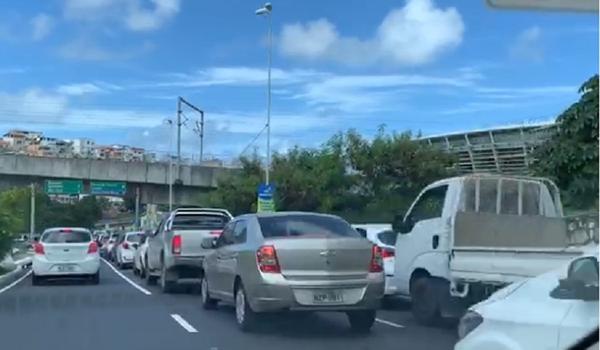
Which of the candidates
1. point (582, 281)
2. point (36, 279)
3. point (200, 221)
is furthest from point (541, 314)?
point (36, 279)

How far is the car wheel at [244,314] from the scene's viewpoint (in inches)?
495

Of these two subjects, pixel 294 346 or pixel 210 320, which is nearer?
pixel 294 346

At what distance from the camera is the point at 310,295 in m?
12.0

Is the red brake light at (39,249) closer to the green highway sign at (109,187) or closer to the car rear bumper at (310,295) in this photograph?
the car rear bumper at (310,295)

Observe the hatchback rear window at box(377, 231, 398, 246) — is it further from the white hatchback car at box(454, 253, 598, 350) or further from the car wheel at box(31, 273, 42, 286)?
the car wheel at box(31, 273, 42, 286)

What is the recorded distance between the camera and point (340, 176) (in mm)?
40875

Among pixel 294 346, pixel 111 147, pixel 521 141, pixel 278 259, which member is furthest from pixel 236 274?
pixel 111 147

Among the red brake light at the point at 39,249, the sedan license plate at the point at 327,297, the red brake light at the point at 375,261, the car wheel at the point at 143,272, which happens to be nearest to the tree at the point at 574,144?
the red brake light at the point at 375,261

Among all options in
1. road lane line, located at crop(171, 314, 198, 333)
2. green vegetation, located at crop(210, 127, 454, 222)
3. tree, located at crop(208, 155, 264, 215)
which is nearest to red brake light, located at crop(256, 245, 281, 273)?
road lane line, located at crop(171, 314, 198, 333)

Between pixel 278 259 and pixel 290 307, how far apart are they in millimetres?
625

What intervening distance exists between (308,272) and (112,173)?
1757 inches

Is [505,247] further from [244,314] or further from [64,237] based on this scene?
[64,237]

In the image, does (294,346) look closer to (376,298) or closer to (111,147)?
(376,298)

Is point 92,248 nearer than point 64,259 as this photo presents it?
No
